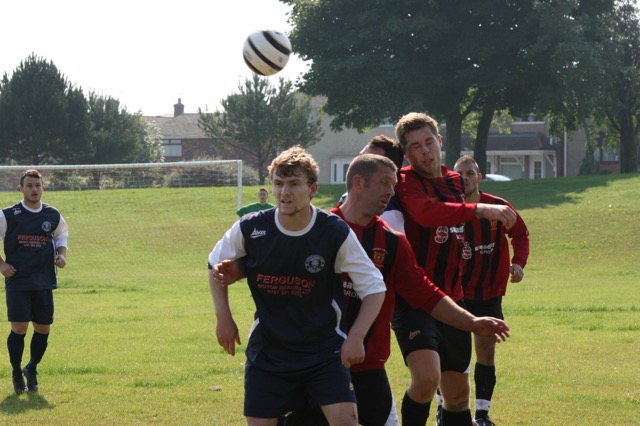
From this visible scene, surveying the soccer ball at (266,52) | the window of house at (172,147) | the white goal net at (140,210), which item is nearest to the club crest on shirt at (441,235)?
the soccer ball at (266,52)

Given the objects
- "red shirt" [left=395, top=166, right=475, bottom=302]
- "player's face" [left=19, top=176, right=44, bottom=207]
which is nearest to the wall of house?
"player's face" [left=19, top=176, right=44, bottom=207]

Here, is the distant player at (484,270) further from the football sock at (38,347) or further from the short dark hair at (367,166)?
the football sock at (38,347)

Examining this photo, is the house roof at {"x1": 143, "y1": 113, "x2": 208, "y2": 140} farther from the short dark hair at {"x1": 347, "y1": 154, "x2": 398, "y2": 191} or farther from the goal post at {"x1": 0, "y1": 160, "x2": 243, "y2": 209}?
the short dark hair at {"x1": 347, "y1": 154, "x2": 398, "y2": 191}

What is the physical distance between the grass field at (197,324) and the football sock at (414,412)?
188cm

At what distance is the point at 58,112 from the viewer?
189 feet

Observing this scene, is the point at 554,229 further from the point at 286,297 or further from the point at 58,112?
the point at 58,112

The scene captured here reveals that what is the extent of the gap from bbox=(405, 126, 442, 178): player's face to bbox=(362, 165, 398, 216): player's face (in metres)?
0.84

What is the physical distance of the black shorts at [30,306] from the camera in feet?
33.9

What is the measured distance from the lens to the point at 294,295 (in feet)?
17.1

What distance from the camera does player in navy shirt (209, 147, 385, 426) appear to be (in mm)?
5137

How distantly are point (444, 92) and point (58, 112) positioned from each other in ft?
74.2

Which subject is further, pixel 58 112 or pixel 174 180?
pixel 58 112

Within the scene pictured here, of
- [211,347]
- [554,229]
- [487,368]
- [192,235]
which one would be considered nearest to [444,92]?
[554,229]

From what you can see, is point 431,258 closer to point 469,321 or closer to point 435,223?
point 435,223
